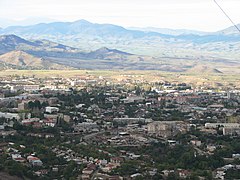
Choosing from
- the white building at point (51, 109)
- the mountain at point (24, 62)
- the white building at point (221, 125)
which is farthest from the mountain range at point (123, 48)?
the white building at point (221, 125)

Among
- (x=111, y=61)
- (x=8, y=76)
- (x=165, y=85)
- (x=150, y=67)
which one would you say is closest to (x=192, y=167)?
(x=165, y=85)

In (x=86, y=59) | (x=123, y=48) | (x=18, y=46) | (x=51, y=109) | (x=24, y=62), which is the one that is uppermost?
(x=18, y=46)

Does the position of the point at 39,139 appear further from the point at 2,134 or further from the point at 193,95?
the point at 193,95

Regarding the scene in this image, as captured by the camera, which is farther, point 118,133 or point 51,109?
point 51,109

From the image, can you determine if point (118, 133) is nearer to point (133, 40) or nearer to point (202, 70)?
point (202, 70)

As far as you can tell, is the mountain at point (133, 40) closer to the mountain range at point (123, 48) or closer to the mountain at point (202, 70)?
the mountain range at point (123, 48)

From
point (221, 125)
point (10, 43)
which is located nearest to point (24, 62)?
point (10, 43)

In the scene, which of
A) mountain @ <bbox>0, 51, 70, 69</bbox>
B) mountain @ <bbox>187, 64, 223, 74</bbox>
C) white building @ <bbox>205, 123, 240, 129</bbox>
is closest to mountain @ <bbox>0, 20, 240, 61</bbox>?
mountain @ <bbox>187, 64, 223, 74</bbox>
